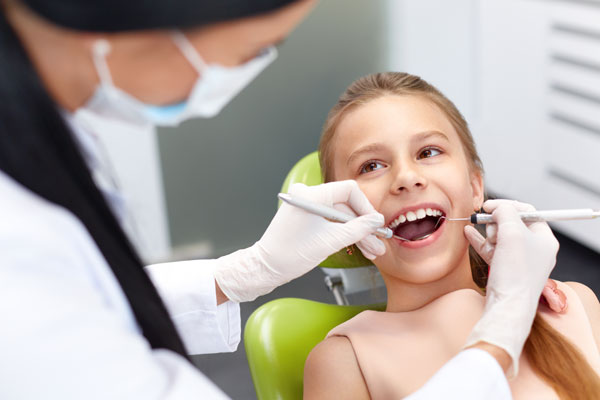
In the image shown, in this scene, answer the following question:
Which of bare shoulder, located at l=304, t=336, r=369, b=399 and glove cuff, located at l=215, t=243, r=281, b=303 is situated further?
glove cuff, located at l=215, t=243, r=281, b=303

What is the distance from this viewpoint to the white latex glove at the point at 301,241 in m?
1.25

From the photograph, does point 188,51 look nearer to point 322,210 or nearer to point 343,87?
point 322,210

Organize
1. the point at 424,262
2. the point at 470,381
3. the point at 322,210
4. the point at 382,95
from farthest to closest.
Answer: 1. the point at 382,95
2. the point at 424,262
3. the point at 322,210
4. the point at 470,381

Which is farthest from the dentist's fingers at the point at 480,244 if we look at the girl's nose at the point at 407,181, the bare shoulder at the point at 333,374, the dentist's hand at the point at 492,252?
the bare shoulder at the point at 333,374

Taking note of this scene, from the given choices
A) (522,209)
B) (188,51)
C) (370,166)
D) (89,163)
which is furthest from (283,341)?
(188,51)

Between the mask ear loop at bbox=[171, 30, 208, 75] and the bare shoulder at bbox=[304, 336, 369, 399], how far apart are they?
662 mm

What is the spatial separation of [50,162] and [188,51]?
175 mm

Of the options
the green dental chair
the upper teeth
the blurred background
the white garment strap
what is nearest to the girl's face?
the upper teeth

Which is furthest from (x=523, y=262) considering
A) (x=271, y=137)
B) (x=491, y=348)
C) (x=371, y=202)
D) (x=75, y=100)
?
(x=271, y=137)

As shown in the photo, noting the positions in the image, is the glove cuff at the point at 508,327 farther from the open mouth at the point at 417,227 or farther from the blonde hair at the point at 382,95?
the blonde hair at the point at 382,95

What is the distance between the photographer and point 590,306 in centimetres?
130

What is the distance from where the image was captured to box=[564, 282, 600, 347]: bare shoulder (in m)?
1.26

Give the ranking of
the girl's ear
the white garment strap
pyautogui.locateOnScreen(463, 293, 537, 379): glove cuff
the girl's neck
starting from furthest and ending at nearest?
the girl's ear < the girl's neck < pyautogui.locateOnScreen(463, 293, 537, 379): glove cuff < the white garment strap

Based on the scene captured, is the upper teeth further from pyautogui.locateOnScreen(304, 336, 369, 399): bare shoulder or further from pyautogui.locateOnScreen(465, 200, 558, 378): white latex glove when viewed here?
pyautogui.locateOnScreen(304, 336, 369, 399): bare shoulder
